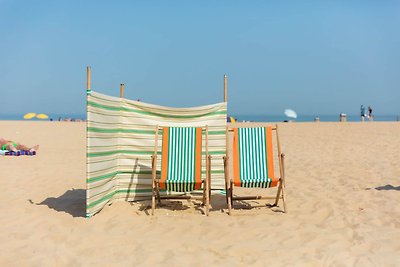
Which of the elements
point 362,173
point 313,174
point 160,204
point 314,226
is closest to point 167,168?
point 160,204

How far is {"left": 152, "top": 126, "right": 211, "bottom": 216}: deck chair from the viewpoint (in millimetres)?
4375

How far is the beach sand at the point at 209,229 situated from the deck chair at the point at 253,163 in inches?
11.9

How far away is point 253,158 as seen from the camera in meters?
4.68

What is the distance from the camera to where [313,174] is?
Result: 6.93m

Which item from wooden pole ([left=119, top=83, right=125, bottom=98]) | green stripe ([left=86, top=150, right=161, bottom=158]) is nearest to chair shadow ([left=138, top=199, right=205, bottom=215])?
green stripe ([left=86, top=150, right=161, bottom=158])

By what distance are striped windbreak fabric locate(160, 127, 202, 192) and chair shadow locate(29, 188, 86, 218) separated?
99cm

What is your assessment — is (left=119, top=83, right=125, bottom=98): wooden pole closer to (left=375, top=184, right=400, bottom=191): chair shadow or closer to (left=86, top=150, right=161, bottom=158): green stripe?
(left=86, top=150, right=161, bottom=158): green stripe

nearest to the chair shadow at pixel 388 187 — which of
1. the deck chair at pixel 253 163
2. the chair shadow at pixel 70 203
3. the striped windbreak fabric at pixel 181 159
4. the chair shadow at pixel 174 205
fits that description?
the deck chair at pixel 253 163

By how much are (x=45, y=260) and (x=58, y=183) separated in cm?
323

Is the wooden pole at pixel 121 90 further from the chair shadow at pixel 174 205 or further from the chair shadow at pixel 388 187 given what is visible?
the chair shadow at pixel 388 187

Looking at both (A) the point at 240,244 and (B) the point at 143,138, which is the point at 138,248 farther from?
(B) the point at 143,138

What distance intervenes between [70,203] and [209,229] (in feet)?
6.39

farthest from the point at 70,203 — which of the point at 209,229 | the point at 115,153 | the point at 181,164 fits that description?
the point at 209,229

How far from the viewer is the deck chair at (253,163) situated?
4.43 meters
